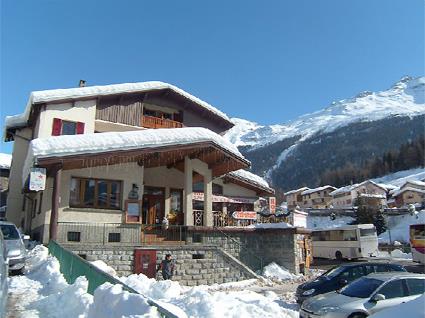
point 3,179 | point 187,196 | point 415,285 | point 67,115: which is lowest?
point 415,285

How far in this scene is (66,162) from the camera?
1961 centimetres

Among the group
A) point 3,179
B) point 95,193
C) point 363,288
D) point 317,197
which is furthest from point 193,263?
point 317,197

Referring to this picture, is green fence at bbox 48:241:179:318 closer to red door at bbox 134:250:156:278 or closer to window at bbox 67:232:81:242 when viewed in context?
window at bbox 67:232:81:242

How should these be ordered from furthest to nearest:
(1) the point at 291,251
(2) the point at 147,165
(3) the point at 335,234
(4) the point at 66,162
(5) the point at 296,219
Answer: (3) the point at 335,234 → (5) the point at 296,219 → (2) the point at 147,165 → (1) the point at 291,251 → (4) the point at 66,162

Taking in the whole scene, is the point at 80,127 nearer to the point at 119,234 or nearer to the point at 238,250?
the point at 119,234

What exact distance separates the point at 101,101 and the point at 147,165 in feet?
17.0

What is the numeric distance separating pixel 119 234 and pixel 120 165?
3.64m

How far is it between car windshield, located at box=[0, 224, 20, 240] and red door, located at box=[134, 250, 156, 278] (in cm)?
598

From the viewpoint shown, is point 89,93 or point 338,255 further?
point 338,255

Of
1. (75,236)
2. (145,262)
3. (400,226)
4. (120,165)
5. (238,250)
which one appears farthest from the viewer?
(400,226)

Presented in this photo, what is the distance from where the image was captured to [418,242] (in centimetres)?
2998

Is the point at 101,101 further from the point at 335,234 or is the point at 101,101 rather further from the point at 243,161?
the point at 335,234

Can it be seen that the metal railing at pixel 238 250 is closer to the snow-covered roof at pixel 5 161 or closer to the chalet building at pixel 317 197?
the snow-covered roof at pixel 5 161

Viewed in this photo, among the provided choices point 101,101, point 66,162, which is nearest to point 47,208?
point 66,162
